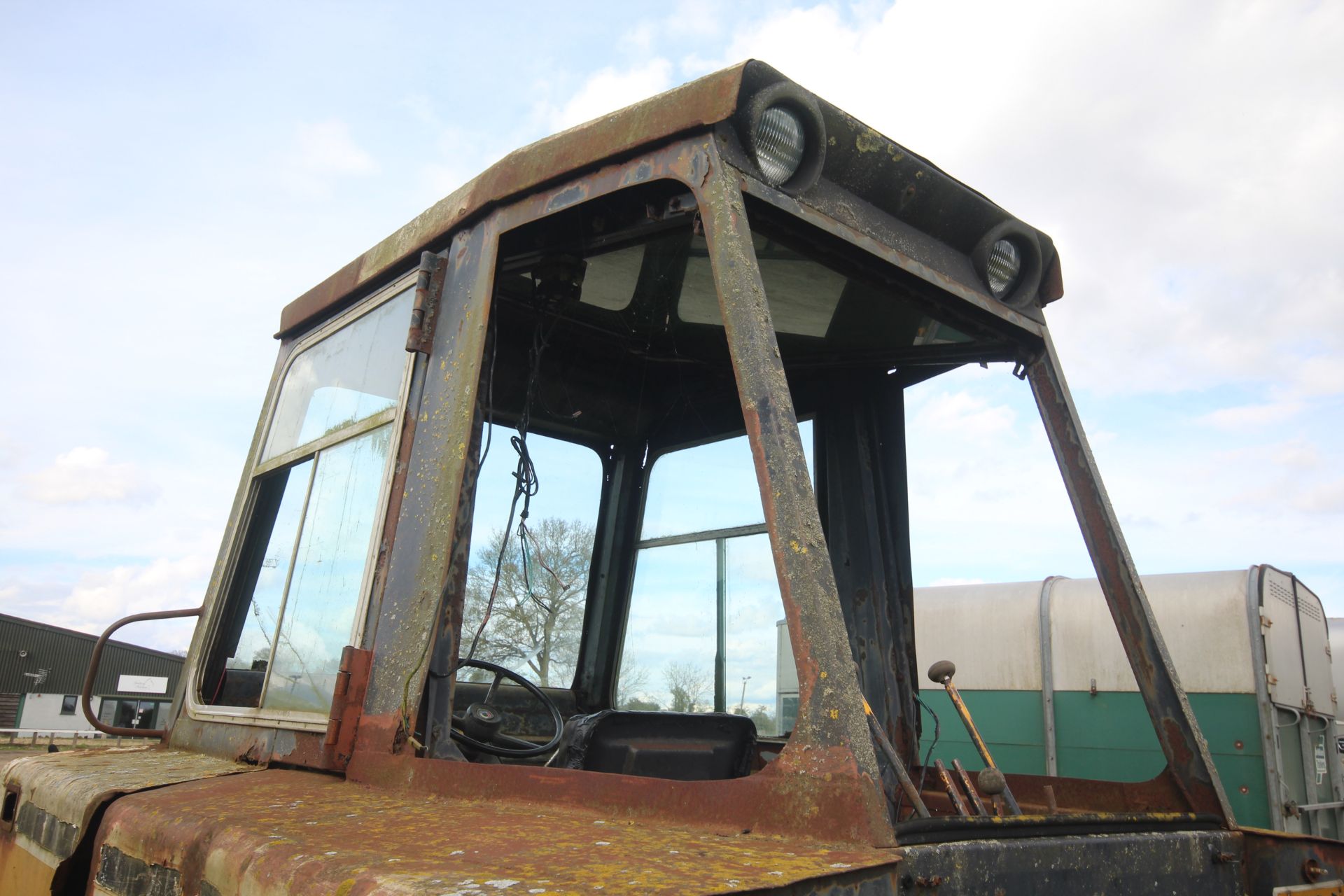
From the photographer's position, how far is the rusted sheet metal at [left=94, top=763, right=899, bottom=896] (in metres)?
1.19

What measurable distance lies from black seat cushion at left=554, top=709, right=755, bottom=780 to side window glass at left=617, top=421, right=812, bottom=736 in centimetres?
37

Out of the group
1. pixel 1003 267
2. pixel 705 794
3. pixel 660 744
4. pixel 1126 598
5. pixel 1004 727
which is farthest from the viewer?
pixel 1004 727

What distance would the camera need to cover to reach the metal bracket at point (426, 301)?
8.25 ft

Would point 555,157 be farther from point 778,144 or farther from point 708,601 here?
point 708,601

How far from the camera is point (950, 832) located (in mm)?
1473

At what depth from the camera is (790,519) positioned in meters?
1.62

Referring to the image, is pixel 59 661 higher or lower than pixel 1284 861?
higher

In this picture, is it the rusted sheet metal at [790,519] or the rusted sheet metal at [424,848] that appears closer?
the rusted sheet metal at [424,848]

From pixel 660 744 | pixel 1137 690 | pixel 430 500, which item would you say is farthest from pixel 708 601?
pixel 1137 690

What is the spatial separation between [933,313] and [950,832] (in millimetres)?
1571

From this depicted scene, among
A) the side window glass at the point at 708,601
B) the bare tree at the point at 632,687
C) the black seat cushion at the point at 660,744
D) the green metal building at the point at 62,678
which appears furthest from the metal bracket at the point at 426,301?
the green metal building at the point at 62,678

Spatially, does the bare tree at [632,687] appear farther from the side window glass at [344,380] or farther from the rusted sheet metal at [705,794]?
the rusted sheet metal at [705,794]

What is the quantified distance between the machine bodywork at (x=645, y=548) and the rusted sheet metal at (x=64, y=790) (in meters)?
0.02

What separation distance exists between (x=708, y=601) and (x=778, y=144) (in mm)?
1984
